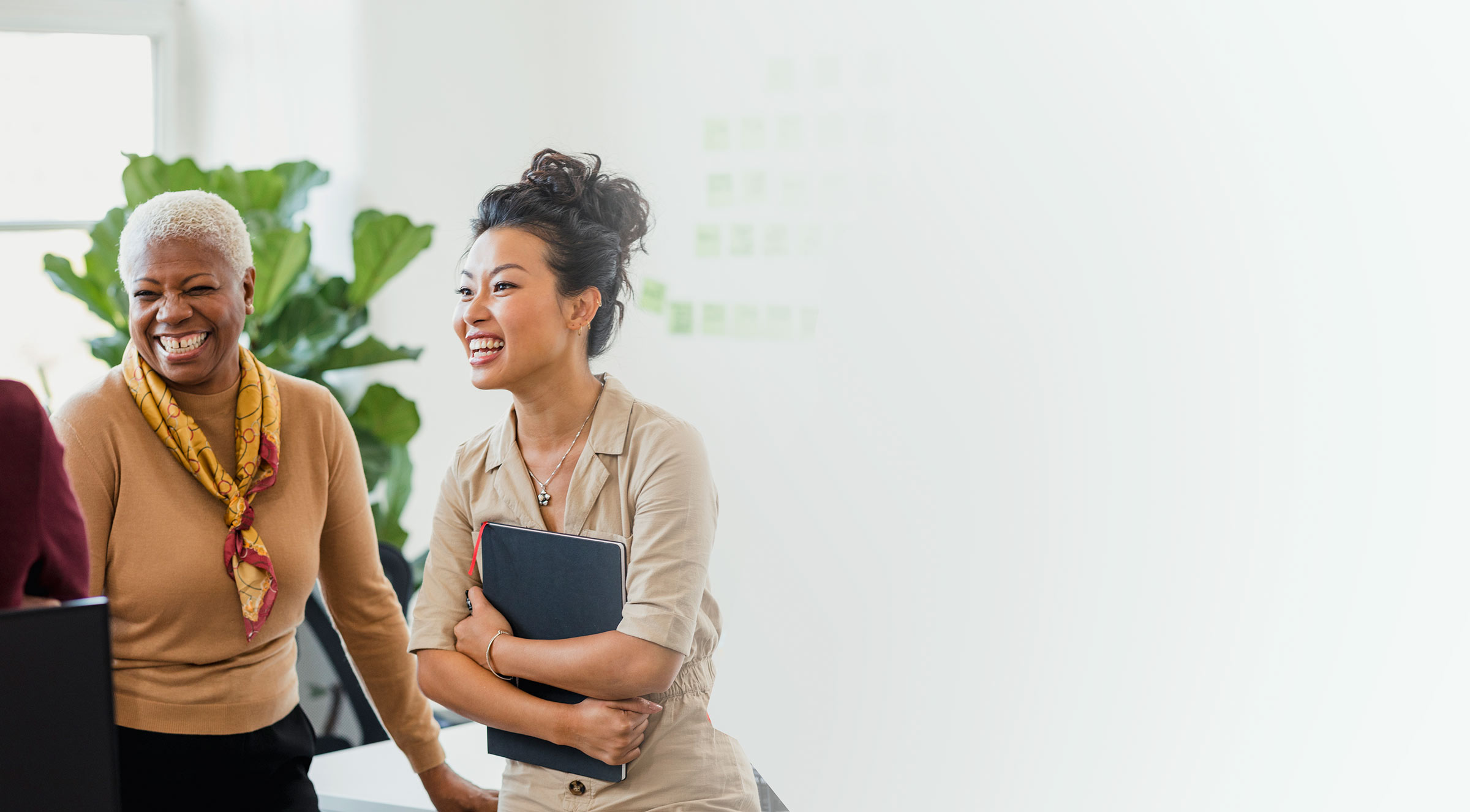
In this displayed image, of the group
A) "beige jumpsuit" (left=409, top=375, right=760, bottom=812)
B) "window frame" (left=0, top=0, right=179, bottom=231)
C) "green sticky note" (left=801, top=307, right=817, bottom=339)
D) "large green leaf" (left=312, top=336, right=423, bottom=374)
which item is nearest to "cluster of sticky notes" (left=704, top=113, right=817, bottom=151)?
"green sticky note" (left=801, top=307, right=817, bottom=339)

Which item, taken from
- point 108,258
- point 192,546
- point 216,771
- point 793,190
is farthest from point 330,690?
point 108,258

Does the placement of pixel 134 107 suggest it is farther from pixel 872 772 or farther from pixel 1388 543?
pixel 1388 543

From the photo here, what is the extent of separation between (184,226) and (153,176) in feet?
7.09

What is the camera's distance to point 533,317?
4.10ft

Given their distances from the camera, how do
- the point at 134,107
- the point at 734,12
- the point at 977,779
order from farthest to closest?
the point at 134,107 < the point at 734,12 < the point at 977,779

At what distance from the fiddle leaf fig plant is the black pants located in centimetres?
177

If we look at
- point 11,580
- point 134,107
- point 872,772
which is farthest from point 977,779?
point 134,107

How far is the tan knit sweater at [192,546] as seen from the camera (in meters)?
1.46

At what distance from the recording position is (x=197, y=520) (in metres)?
1.51

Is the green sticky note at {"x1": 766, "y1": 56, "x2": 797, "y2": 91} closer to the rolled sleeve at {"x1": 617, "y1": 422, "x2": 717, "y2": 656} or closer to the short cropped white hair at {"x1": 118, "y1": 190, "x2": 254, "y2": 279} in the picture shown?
the rolled sleeve at {"x1": 617, "y1": 422, "x2": 717, "y2": 656}

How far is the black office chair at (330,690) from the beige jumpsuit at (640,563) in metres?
1.07

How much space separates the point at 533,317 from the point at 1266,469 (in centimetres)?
76

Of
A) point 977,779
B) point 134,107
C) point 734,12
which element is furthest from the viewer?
point 134,107

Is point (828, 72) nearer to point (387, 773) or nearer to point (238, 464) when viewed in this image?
point (238, 464)
